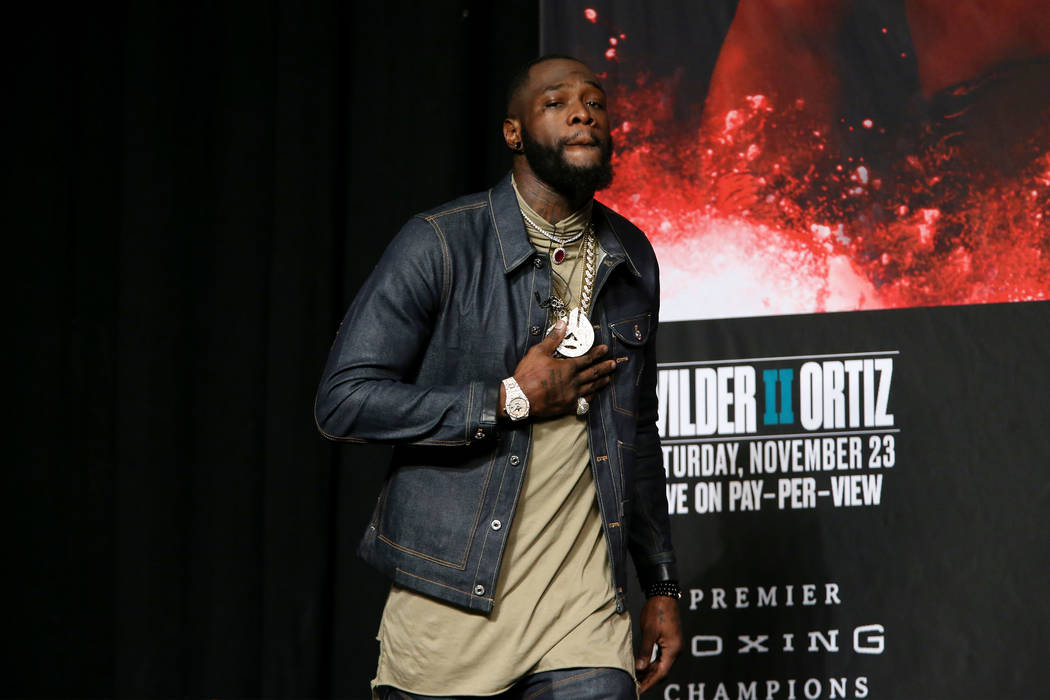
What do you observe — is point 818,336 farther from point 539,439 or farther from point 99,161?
point 99,161

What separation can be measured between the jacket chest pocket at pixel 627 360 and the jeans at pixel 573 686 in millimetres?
457

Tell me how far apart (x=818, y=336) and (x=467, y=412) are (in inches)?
60.3

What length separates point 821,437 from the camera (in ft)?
11.0

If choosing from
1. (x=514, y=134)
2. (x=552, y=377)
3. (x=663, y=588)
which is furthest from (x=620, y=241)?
(x=663, y=588)

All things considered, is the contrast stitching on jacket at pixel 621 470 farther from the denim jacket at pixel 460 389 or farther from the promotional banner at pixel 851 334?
the promotional banner at pixel 851 334

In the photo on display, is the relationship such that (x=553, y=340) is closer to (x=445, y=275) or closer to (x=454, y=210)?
(x=445, y=275)

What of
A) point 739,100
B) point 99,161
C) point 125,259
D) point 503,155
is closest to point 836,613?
point 739,100

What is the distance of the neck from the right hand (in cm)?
28

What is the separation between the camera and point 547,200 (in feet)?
7.82

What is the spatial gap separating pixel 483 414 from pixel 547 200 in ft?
1.54

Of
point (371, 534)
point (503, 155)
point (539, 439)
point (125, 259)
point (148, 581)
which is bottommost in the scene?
point (148, 581)

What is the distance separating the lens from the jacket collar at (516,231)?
231cm

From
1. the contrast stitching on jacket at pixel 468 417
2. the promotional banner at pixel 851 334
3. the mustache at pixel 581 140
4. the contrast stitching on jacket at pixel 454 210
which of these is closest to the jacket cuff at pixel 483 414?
the contrast stitching on jacket at pixel 468 417

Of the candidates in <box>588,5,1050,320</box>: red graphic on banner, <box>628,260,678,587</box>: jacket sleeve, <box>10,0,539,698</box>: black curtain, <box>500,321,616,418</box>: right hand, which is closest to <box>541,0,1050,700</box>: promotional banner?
Answer: <box>588,5,1050,320</box>: red graphic on banner
